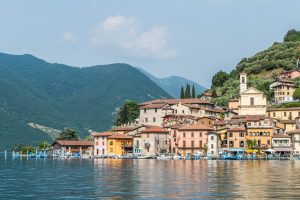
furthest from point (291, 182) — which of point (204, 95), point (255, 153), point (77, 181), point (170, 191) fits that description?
point (204, 95)

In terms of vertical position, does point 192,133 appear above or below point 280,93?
below

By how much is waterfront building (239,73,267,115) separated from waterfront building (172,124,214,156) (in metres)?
13.1

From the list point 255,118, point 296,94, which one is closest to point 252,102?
Answer: point 255,118

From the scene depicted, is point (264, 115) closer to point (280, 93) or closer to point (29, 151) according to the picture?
point (280, 93)

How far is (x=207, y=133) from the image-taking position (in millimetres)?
113438

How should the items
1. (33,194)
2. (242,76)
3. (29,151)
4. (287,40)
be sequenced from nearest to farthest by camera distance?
(33,194), (242,76), (29,151), (287,40)

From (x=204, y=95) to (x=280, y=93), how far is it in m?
28.7

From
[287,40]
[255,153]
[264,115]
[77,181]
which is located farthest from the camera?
[287,40]

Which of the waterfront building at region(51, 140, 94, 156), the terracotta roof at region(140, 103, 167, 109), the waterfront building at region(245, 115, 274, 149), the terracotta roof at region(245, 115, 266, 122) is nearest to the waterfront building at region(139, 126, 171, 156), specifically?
the terracotta roof at region(140, 103, 167, 109)

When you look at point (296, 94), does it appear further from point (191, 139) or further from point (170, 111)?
point (191, 139)

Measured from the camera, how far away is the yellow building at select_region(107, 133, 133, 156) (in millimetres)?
124875

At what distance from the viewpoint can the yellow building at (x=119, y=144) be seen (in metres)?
125

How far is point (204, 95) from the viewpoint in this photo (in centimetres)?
15938

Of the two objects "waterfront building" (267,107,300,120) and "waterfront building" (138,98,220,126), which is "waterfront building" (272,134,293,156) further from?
"waterfront building" (138,98,220,126)
